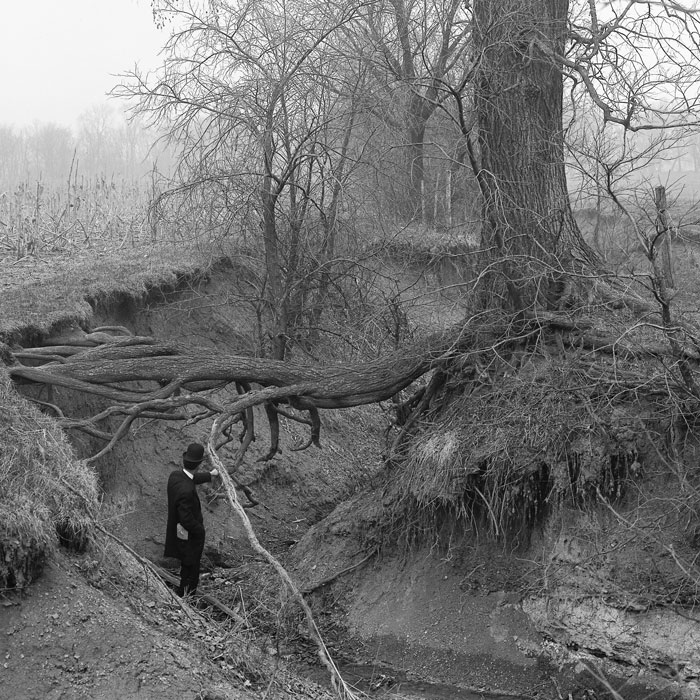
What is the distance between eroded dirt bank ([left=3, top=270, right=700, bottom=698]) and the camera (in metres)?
8.59

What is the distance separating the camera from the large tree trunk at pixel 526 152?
10.0m

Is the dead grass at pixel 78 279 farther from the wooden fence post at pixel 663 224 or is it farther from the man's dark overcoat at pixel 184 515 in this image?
the wooden fence post at pixel 663 224

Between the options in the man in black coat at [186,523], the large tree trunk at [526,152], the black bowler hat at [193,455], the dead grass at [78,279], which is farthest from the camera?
the dead grass at [78,279]

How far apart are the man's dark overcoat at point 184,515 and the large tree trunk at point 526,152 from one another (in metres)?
4.12

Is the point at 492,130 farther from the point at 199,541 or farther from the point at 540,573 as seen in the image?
the point at 199,541

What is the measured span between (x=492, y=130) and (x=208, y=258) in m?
5.45

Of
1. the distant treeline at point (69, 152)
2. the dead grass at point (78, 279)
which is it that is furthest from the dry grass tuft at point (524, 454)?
the distant treeline at point (69, 152)

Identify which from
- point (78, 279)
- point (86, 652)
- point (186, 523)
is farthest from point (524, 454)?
point (78, 279)

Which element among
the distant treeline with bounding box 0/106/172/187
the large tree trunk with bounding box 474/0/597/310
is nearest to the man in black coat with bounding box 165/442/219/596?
the large tree trunk with bounding box 474/0/597/310

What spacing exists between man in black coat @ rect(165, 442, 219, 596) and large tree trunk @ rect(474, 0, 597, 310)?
4.03 meters

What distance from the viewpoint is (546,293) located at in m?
10.3

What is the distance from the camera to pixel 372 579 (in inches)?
402

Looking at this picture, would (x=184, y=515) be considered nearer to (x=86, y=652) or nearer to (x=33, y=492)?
(x=33, y=492)

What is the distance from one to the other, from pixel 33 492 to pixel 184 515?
7.23 ft
